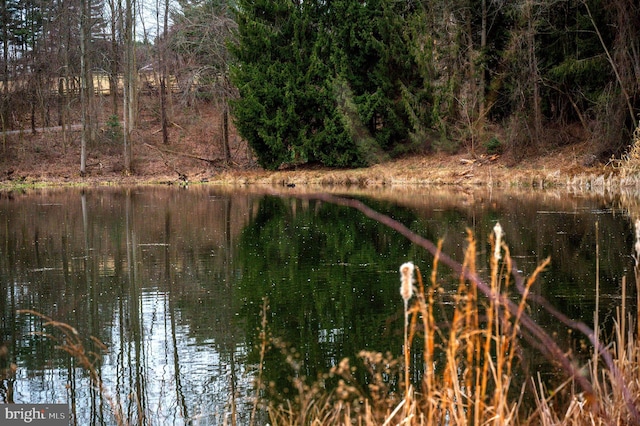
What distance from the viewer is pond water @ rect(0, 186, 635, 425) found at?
6.56 m

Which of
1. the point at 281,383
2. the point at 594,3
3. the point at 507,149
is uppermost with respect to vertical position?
the point at 594,3

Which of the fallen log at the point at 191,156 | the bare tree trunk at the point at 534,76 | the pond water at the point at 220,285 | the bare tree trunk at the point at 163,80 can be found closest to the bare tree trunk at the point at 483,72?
the bare tree trunk at the point at 534,76

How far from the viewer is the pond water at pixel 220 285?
656 cm

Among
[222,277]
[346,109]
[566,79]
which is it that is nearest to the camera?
[222,277]

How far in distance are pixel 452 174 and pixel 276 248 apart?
1737 cm

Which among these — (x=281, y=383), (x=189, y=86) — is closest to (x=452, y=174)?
(x=189, y=86)

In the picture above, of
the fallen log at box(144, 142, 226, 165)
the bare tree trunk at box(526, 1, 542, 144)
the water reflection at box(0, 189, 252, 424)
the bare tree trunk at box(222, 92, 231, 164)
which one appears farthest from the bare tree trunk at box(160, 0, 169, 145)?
the water reflection at box(0, 189, 252, 424)

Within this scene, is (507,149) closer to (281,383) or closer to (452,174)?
(452,174)

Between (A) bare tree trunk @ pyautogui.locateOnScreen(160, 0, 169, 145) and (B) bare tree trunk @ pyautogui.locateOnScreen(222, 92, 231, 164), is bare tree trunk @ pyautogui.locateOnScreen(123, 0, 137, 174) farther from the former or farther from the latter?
(B) bare tree trunk @ pyautogui.locateOnScreen(222, 92, 231, 164)

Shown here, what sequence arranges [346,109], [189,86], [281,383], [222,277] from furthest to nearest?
[189,86] → [346,109] → [222,277] → [281,383]

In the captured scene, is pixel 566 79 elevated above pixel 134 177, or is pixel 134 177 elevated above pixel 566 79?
pixel 566 79

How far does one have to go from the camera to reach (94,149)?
38.8 meters

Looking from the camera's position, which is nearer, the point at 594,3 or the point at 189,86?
the point at 594,3

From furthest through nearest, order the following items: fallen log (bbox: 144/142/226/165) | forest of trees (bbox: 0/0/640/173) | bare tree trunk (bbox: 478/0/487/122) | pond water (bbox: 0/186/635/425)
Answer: fallen log (bbox: 144/142/226/165) < bare tree trunk (bbox: 478/0/487/122) < forest of trees (bbox: 0/0/640/173) < pond water (bbox: 0/186/635/425)
